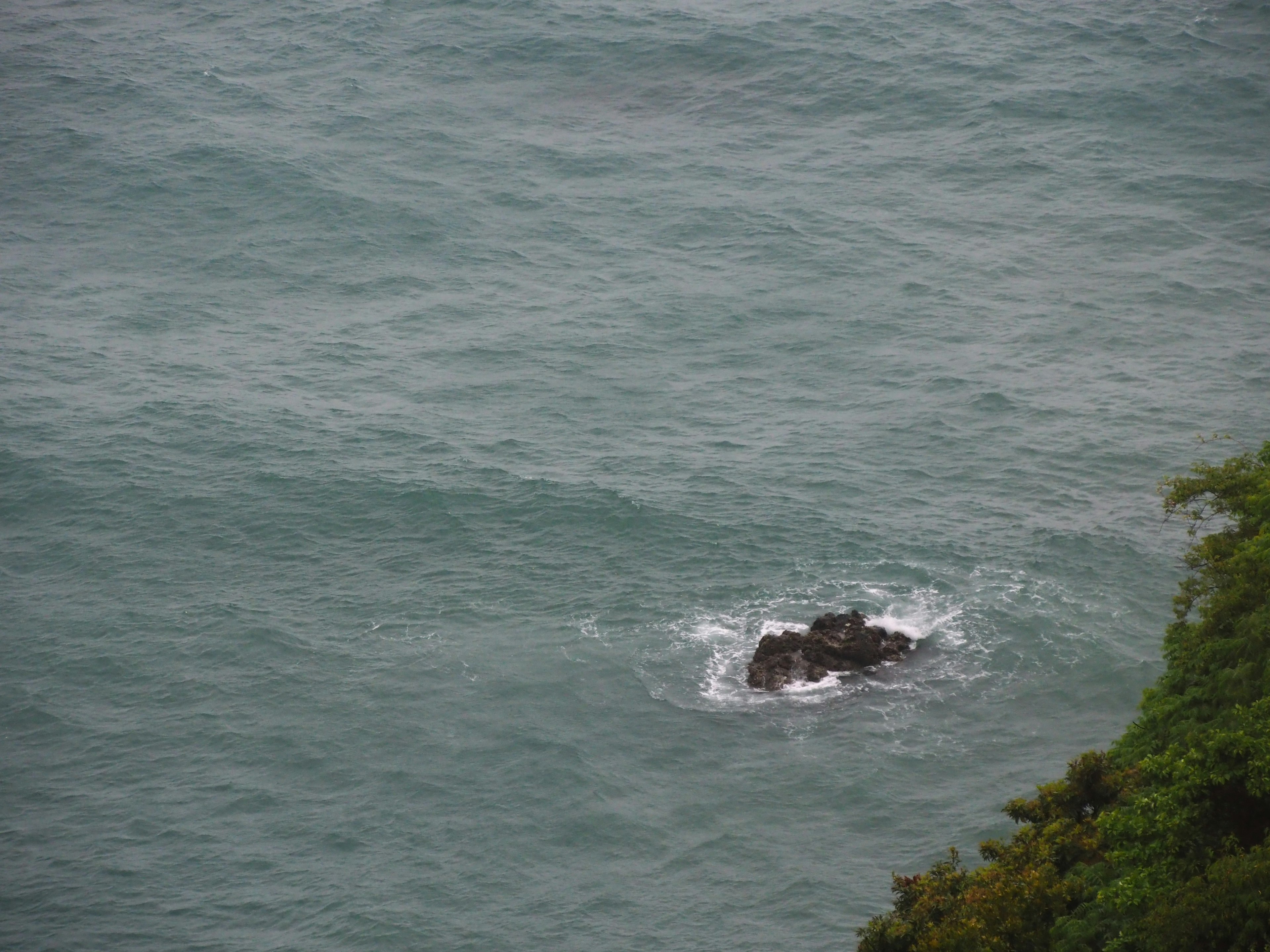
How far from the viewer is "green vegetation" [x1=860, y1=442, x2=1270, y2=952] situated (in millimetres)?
32438

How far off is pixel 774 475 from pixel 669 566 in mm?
12205

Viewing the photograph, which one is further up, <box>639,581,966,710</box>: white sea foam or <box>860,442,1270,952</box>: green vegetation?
<box>860,442,1270,952</box>: green vegetation

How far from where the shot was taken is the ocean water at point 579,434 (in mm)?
63781

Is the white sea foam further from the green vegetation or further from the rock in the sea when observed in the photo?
the green vegetation

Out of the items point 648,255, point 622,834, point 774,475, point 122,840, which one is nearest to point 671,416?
point 774,475

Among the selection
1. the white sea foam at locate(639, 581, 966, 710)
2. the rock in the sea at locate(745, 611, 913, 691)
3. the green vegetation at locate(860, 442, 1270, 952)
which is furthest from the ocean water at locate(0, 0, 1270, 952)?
the green vegetation at locate(860, 442, 1270, 952)

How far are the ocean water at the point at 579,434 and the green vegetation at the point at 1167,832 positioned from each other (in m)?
16.2

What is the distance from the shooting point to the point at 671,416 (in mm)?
97875

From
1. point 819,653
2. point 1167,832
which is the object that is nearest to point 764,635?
point 819,653

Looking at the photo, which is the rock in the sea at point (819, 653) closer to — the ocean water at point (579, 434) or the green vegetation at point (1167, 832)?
the ocean water at point (579, 434)

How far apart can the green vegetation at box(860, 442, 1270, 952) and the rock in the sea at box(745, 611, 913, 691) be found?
25.1 metres

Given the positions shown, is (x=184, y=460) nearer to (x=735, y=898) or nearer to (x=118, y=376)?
(x=118, y=376)

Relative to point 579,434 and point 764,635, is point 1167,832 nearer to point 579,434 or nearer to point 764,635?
point 764,635

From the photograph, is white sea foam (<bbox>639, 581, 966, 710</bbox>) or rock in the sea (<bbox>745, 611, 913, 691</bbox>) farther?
rock in the sea (<bbox>745, 611, 913, 691</bbox>)
